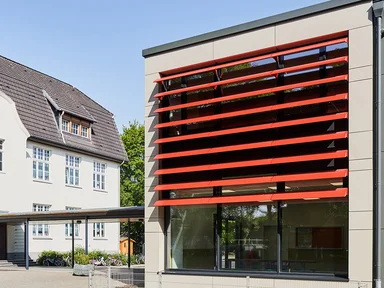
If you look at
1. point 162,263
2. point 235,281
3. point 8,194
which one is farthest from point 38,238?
point 235,281

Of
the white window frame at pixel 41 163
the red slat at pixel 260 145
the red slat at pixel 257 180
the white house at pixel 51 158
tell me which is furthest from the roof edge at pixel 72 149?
the red slat at pixel 257 180

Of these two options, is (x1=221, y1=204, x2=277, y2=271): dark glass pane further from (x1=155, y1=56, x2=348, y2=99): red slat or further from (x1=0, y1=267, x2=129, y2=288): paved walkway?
(x1=0, y1=267, x2=129, y2=288): paved walkway

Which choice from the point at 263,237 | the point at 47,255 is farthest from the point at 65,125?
the point at 263,237

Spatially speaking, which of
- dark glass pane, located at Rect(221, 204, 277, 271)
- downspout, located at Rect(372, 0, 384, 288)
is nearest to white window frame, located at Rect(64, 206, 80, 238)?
dark glass pane, located at Rect(221, 204, 277, 271)

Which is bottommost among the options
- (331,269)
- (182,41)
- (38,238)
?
(38,238)

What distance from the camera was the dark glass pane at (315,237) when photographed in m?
13.6

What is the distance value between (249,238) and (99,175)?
2724cm

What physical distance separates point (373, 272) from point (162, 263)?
6.21 metres

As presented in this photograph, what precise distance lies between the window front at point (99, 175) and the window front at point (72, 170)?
1.84 m

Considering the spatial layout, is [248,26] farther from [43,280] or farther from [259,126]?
[43,280]

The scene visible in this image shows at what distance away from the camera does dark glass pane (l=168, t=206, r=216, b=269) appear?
15.9 m

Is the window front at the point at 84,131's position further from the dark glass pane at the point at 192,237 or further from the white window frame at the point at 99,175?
the dark glass pane at the point at 192,237

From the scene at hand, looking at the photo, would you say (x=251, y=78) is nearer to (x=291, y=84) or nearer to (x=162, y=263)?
(x=291, y=84)

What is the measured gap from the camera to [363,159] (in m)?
13.2
